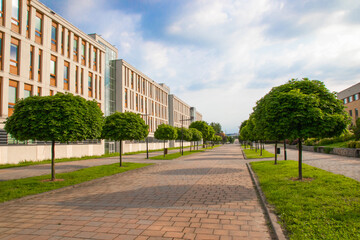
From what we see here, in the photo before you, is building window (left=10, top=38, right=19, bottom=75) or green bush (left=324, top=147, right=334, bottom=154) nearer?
building window (left=10, top=38, right=19, bottom=75)

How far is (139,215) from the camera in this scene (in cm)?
566

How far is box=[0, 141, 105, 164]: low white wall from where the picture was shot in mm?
19872

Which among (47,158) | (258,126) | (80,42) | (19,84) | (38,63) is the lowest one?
(47,158)

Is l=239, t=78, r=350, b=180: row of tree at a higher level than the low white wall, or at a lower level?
higher

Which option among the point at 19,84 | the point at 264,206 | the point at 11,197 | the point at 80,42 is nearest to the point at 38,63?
the point at 19,84

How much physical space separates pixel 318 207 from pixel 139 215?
13.1 ft

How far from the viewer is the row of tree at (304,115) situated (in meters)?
8.58

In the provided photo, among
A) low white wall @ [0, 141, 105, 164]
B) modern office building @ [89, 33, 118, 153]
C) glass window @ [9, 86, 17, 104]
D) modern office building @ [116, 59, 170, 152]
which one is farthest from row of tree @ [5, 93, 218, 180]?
modern office building @ [89, 33, 118, 153]

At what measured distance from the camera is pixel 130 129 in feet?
54.3

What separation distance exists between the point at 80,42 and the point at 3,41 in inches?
444

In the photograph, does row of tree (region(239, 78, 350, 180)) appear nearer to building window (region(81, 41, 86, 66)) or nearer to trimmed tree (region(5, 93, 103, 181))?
trimmed tree (region(5, 93, 103, 181))

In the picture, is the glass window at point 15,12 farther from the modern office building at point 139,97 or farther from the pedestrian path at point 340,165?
the pedestrian path at point 340,165

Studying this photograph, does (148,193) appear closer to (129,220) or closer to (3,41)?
(129,220)

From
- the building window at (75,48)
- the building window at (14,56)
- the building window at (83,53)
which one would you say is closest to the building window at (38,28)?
the building window at (14,56)
